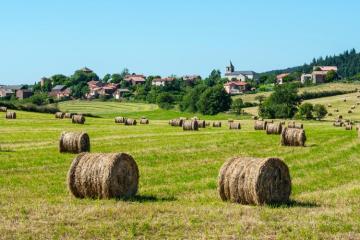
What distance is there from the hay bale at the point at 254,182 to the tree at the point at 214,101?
118078mm

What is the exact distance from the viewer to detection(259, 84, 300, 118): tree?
377 feet

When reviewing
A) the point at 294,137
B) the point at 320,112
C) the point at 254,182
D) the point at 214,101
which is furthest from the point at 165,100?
the point at 254,182

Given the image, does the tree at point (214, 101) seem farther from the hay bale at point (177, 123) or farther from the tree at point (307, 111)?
the hay bale at point (177, 123)

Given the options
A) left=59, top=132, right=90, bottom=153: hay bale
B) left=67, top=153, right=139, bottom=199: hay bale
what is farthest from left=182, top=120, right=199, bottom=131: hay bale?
left=67, top=153, right=139, bottom=199: hay bale

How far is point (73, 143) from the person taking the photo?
30.6 m

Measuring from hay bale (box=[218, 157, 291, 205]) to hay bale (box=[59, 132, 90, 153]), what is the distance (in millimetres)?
15065

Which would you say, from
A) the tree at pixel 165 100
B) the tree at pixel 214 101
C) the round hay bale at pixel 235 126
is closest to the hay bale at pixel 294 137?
the round hay bale at pixel 235 126

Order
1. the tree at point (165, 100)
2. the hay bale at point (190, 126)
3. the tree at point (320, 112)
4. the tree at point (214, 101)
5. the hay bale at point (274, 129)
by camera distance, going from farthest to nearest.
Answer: the tree at point (165, 100) < the tree at point (214, 101) < the tree at point (320, 112) < the hay bale at point (190, 126) < the hay bale at point (274, 129)

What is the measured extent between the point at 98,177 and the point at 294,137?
68.8 ft

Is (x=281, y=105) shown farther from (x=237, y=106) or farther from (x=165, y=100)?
(x=165, y=100)

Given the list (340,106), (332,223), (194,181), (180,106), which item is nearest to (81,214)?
(332,223)

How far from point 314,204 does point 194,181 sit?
5.56 m

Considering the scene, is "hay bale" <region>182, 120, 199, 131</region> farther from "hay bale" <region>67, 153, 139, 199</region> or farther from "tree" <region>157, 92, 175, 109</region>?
"tree" <region>157, 92, 175, 109</region>

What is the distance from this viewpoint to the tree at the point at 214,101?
135375mm
